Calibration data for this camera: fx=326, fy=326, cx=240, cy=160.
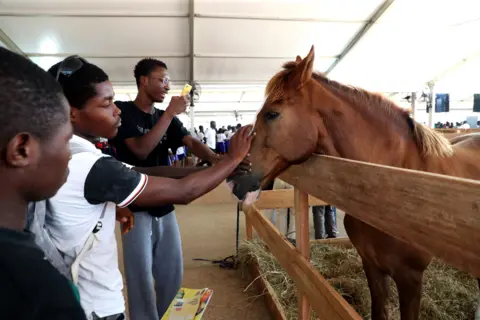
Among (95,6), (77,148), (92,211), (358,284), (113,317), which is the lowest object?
(358,284)

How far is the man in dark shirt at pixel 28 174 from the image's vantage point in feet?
1.60

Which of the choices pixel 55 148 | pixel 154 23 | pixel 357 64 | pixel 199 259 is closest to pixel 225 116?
pixel 357 64

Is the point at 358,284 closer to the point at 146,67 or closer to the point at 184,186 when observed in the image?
the point at 184,186

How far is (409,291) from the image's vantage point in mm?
1655

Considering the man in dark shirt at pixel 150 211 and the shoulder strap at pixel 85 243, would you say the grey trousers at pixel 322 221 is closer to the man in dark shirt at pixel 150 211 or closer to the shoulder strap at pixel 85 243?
the man in dark shirt at pixel 150 211

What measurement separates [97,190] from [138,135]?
3.68 ft

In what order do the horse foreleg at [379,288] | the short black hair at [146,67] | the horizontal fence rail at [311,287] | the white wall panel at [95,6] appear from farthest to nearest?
the white wall panel at [95,6] < the short black hair at [146,67] < the horse foreleg at [379,288] < the horizontal fence rail at [311,287]

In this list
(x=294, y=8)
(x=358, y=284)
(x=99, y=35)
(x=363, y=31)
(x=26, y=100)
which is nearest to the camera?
(x=26, y=100)

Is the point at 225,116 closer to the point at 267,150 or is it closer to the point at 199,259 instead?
the point at 199,259

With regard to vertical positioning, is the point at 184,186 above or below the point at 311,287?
above

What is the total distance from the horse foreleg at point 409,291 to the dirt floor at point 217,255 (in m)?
1.33

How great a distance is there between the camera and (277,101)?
167 cm

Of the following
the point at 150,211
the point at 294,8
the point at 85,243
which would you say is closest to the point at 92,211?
the point at 85,243

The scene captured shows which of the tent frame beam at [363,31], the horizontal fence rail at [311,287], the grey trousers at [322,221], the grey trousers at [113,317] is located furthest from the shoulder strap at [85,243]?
the tent frame beam at [363,31]
